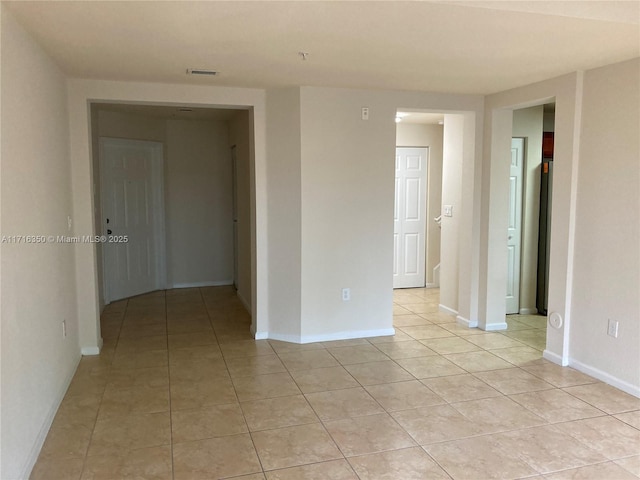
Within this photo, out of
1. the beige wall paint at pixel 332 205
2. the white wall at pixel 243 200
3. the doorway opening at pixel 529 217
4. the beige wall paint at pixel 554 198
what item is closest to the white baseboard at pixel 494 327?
the beige wall paint at pixel 554 198

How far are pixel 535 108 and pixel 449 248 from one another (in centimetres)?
171

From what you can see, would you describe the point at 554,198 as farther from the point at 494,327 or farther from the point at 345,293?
the point at 345,293

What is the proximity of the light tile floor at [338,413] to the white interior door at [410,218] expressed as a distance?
222 cm

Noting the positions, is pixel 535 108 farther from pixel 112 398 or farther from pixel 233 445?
pixel 112 398

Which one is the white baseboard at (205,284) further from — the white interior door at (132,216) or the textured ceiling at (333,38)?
the textured ceiling at (333,38)

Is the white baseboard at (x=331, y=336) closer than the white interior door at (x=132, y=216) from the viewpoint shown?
Yes

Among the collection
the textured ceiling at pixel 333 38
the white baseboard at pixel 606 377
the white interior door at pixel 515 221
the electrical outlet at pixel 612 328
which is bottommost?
the white baseboard at pixel 606 377

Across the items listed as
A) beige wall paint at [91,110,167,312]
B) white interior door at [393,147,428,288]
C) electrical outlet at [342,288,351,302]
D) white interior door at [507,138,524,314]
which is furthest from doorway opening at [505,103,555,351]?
beige wall paint at [91,110,167,312]

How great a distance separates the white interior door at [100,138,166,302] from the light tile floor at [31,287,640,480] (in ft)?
5.75

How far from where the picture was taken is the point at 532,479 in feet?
7.60

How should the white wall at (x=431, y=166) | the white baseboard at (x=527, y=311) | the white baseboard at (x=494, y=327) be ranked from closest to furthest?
the white baseboard at (x=494, y=327)
the white baseboard at (x=527, y=311)
the white wall at (x=431, y=166)

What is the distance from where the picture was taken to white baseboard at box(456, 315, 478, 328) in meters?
4.87

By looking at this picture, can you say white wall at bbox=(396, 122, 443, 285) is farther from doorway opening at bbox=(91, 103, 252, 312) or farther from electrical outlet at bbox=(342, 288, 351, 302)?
electrical outlet at bbox=(342, 288, 351, 302)

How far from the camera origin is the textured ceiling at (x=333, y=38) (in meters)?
2.28
